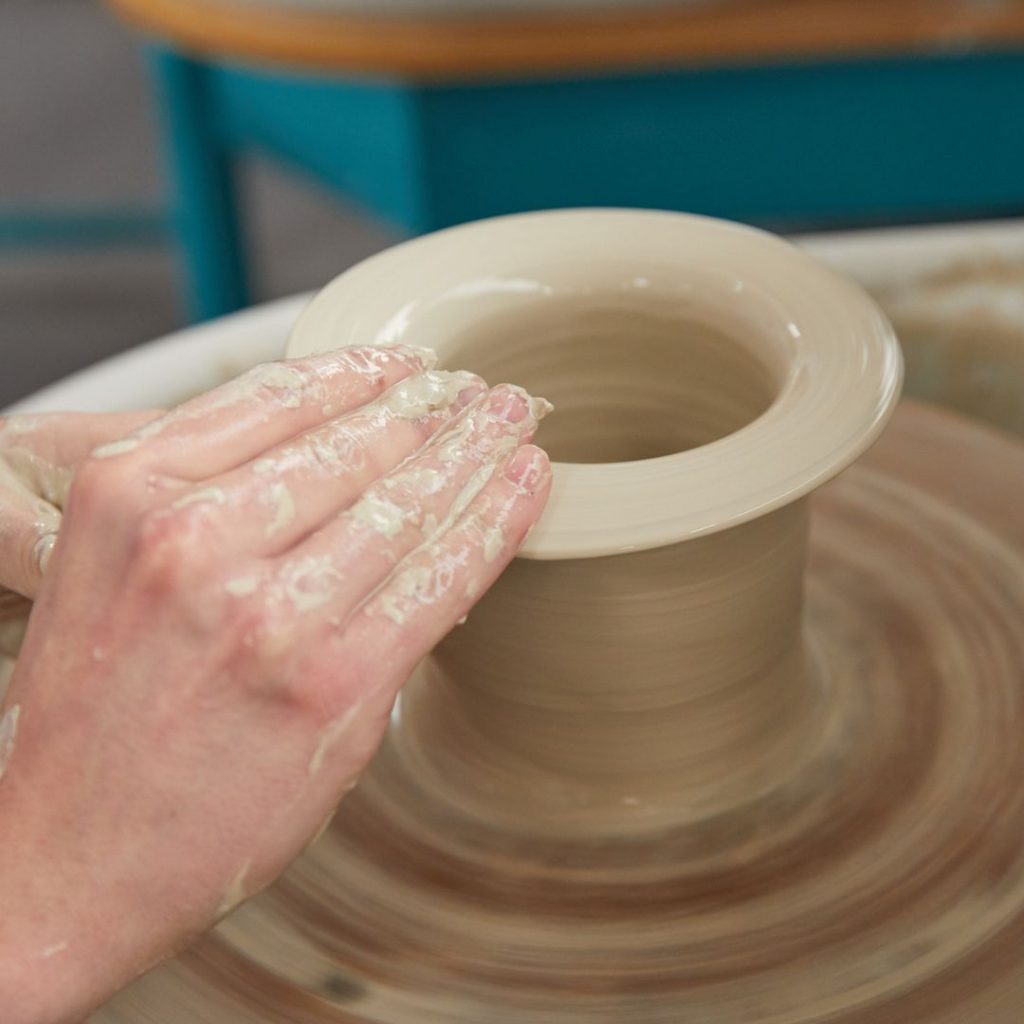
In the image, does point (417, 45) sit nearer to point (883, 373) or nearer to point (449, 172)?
point (449, 172)

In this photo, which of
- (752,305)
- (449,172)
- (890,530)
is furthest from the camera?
(449,172)

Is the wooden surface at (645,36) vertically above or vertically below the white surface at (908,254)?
above

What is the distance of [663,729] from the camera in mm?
816

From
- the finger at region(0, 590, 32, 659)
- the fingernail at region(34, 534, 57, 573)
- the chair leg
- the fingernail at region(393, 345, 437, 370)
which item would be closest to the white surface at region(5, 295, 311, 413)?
the finger at region(0, 590, 32, 659)

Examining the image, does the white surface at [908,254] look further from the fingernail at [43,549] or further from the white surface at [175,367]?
the fingernail at [43,549]

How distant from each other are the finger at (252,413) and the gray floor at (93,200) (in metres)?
2.26

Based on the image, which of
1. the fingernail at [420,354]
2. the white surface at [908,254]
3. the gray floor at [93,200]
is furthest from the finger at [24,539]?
the gray floor at [93,200]

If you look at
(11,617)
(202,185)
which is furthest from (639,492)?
(202,185)

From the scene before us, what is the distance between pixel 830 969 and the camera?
753 mm

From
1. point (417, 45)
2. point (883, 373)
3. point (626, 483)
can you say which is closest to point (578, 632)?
point (626, 483)

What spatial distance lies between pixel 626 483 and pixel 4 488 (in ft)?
1.24

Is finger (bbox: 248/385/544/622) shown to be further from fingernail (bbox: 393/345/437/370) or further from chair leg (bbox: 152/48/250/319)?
chair leg (bbox: 152/48/250/319)

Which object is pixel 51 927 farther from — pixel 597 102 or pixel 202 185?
pixel 202 185

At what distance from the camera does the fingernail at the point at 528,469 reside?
2.24 ft
